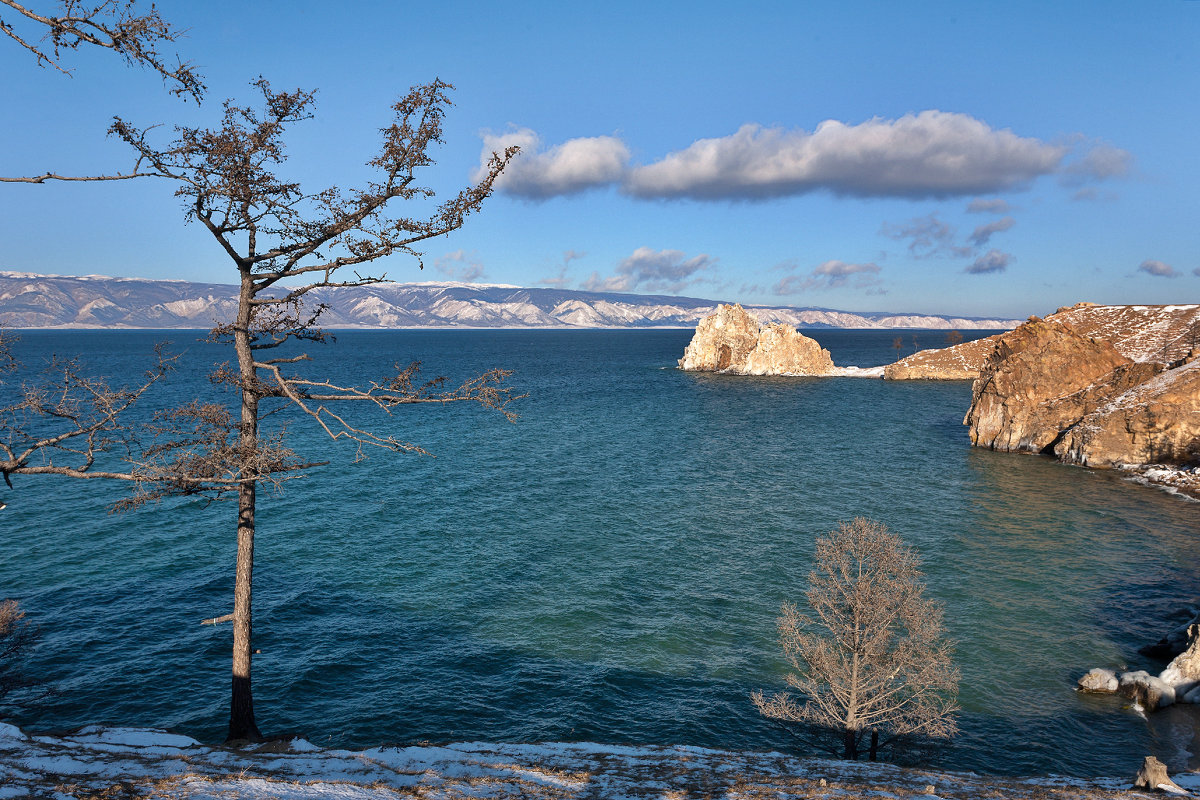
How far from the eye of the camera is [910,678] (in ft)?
77.4

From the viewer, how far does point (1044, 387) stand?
76.3m

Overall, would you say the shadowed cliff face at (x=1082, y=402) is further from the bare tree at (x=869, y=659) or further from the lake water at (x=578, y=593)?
the bare tree at (x=869, y=659)

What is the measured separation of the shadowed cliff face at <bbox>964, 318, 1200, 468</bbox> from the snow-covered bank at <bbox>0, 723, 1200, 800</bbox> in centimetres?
6062

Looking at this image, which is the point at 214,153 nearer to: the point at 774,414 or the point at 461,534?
the point at 461,534

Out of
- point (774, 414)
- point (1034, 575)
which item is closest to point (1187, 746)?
point (1034, 575)

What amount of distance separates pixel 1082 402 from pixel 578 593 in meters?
70.2

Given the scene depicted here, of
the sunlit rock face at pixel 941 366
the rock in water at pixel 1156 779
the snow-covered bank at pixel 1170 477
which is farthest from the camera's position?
the sunlit rock face at pixel 941 366

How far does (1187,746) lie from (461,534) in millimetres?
37740

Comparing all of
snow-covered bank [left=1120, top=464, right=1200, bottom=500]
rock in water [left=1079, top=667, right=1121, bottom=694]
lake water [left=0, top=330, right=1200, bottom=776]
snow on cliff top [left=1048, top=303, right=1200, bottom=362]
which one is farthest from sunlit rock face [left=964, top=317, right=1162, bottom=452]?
rock in water [left=1079, top=667, right=1121, bottom=694]

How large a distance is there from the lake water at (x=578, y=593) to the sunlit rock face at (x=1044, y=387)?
8.79m

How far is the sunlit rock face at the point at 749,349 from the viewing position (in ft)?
549

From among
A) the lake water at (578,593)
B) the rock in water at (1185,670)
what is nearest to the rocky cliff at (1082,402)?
the lake water at (578,593)

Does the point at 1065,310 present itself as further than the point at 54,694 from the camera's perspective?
Yes

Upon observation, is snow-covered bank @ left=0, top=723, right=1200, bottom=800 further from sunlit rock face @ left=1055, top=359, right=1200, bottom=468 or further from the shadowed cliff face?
the shadowed cliff face
